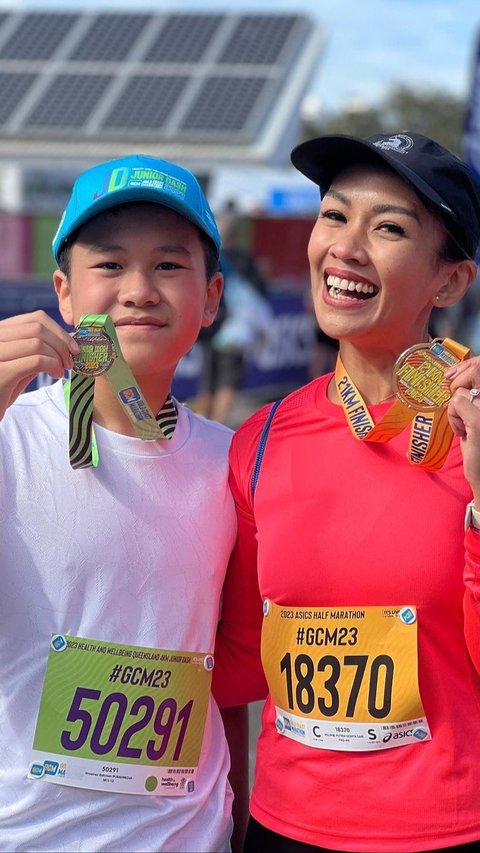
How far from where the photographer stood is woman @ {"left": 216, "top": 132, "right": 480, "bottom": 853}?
7.46 feet

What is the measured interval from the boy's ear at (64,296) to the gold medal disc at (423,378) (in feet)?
2.62

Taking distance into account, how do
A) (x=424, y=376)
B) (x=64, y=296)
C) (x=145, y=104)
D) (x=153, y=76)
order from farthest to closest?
(x=153, y=76) < (x=145, y=104) < (x=64, y=296) < (x=424, y=376)

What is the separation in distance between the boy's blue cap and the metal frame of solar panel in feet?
80.5

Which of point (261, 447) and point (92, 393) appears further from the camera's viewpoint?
point (261, 447)

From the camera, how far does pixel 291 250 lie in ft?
60.4

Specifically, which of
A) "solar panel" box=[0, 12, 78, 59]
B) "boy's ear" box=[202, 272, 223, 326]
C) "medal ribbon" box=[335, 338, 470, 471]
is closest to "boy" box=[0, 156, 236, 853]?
"boy's ear" box=[202, 272, 223, 326]

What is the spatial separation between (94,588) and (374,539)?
585 mm

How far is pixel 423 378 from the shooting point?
2.29 meters

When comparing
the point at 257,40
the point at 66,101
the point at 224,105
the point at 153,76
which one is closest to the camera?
the point at 224,105

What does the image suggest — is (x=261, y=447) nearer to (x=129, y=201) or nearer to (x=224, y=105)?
(x=129, y=201)

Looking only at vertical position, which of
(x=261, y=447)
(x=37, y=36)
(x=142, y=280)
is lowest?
(x=261, y=447)

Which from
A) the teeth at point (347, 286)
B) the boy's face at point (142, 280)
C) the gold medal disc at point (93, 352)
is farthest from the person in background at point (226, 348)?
the gold medal disc at point (93, 352)

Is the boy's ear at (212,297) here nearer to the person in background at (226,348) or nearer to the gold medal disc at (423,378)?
the gold medal disc at (423,378)

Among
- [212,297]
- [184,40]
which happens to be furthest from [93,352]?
[184,40]
